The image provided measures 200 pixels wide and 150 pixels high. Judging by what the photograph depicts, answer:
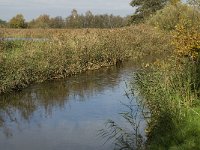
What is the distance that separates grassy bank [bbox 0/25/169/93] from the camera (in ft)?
53.2

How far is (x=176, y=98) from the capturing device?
9.16 metres

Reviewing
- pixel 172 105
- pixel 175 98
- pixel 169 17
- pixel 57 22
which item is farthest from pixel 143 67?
pixel 57 22

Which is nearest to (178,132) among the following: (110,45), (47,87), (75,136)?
(75,136)

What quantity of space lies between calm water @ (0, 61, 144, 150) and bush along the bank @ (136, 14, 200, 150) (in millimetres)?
1358

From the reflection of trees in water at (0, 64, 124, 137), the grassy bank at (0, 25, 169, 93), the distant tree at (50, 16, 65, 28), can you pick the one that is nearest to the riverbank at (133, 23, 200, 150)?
the reflection of trees in water at (0, 64, 124, 137)

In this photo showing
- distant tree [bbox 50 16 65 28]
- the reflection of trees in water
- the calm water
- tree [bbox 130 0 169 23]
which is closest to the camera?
the calm water

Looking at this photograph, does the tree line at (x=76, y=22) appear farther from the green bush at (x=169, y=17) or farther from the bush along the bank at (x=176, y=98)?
the bush along the bank at (x=176, y=98)

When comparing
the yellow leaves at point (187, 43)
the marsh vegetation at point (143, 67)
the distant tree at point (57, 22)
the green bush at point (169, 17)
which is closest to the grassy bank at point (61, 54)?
the marsh vegetation at point (143, 67)

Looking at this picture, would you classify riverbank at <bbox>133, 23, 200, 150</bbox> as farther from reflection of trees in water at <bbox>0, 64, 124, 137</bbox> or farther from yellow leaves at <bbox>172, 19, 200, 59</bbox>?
reflection of trees in water at <bbox>0, 64, 124, 137</bbox>

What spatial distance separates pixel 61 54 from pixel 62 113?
6.60 metres

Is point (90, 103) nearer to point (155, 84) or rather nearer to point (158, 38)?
point (155, 84)

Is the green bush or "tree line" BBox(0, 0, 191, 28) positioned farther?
"tree line" BBox(0, 0, 191, 28)

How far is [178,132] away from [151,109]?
171cm

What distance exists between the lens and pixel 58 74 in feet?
61.6
